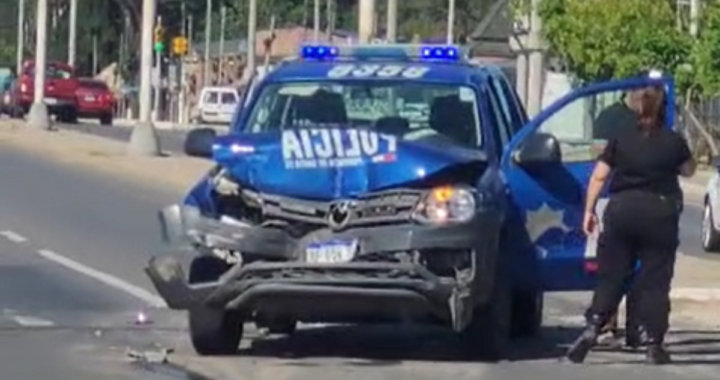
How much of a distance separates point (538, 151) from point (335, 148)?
4.35 feet

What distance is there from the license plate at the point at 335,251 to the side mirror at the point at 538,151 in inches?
58.1

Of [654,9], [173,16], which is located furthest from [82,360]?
[173,16]

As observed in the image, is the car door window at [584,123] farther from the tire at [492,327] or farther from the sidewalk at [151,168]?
the sidewalk at [151,168]

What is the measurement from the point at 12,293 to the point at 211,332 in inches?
182

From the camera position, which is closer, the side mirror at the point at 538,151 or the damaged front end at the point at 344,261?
the damaged front end at the point at 344,261

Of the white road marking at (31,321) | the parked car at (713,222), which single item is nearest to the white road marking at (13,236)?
the white road marking at (31,321)

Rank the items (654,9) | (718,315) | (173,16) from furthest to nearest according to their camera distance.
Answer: (173,16) < (654,9) < (718,315)

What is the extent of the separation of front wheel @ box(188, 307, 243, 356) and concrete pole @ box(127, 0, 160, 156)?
29.4 meters

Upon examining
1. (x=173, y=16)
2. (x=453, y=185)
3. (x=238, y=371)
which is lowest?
(x=173, y=16)

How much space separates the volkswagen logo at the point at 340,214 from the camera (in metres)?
13.5

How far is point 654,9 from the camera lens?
53500mm

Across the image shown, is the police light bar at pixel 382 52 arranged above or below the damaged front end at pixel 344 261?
above

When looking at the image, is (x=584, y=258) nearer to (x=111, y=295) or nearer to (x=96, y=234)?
(x=111, y=295)

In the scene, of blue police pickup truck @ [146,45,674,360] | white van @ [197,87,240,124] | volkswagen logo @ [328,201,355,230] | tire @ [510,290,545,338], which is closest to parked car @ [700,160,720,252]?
tire @ [510,290,545,338]
